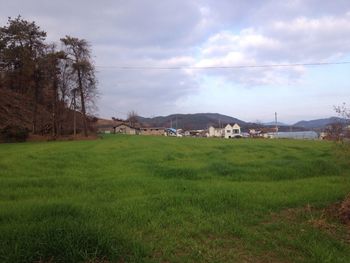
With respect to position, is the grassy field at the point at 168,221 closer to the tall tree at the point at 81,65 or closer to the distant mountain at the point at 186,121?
the tall tree at the point at 81,65

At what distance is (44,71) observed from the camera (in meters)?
55.2

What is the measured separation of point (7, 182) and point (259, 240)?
360 inches

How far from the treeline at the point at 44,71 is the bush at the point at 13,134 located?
442 cm

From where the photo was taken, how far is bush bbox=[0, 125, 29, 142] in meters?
45.5

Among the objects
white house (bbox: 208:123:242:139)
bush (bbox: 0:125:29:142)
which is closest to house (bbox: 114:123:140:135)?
white house (bbox: 208:123:242:139)

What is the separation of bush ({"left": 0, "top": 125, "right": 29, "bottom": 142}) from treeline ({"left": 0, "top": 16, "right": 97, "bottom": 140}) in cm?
442

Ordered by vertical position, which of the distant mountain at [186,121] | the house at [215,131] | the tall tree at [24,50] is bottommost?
the house at [215,131]

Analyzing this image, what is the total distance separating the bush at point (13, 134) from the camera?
45.5 metres

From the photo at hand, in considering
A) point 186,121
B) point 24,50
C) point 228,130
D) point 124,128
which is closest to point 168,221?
point 24,50

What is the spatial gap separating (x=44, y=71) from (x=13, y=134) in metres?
12.8

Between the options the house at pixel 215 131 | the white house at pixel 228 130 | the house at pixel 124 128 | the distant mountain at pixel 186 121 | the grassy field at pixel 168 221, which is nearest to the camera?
the grassy field at pixel 168 221

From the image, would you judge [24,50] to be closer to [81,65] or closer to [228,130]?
[81,65]

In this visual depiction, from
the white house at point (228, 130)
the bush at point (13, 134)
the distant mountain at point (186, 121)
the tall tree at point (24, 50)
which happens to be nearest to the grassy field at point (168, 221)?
the bush at point (13, 134)

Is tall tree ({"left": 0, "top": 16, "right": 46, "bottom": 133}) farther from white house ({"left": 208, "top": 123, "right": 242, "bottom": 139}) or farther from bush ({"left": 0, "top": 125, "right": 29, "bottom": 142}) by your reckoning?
white house ({"left": 208, "top": 123, "right": 242, "bottom": 139})
